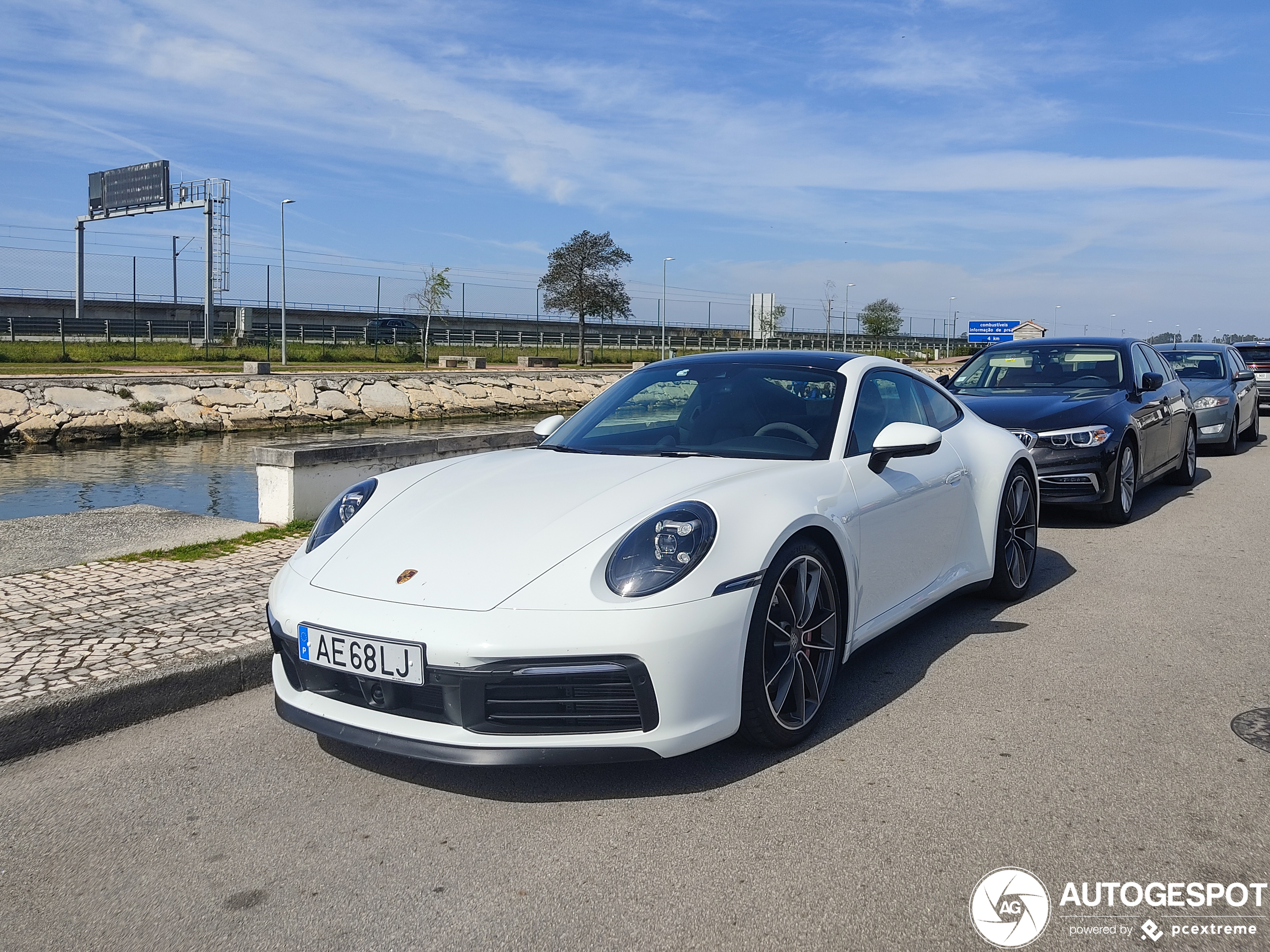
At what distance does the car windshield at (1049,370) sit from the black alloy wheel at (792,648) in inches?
241

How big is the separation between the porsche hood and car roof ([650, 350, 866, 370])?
875 millimetres

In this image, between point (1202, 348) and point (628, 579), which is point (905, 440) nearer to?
point (628, 579)

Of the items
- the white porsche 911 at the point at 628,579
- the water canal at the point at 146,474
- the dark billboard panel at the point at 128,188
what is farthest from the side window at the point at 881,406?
the dark billboard panel at the point at 128,188

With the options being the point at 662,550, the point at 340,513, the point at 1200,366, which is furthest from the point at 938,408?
the point at 1200,366

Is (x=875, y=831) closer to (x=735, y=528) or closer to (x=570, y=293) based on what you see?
(x=735, y=528)

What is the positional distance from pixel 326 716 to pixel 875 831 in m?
1.70

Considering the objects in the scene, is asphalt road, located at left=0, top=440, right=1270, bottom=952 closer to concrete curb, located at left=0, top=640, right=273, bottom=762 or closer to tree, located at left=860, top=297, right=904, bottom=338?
concrete curb, located at left=0, top=640, right=273, bottom=762

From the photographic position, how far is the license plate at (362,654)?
3.17 m

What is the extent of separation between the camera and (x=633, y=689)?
124 inches

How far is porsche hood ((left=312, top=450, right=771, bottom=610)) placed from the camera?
3.34 metres

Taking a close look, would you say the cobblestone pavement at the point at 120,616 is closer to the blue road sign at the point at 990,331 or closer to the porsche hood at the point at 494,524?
the porsche hood at the point at 494,524

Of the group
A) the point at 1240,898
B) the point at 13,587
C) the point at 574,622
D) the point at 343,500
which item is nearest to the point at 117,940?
the point at 574,622

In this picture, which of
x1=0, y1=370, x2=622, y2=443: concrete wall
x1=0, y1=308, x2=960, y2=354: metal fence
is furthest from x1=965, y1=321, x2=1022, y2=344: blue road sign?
x1=0, y1=370, x2=622, y2=443: concrete wall

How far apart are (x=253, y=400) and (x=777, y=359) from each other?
19951mm
